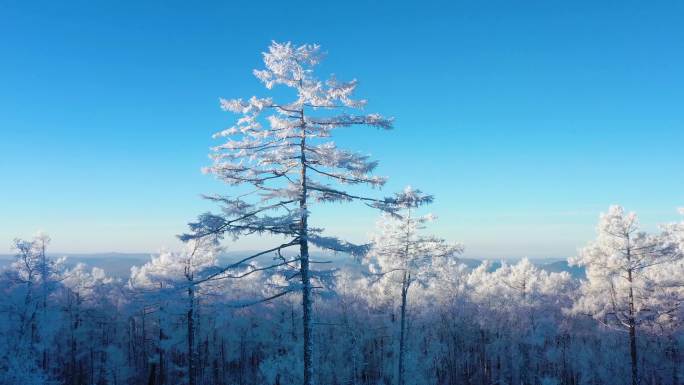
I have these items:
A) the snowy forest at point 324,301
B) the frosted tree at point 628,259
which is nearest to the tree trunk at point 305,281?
Result: the snowy forest at point 324,301

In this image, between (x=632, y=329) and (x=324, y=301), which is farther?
(x=324, y=301)

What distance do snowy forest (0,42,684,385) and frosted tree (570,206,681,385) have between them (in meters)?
0.08

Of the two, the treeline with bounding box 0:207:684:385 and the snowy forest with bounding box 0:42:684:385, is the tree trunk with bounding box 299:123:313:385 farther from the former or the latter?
the treeline with bounding box 0:207:684:385

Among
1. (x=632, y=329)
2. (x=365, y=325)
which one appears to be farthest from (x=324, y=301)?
(x=632, y=329)

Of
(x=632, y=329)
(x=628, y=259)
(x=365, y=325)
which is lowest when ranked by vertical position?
(x=365, y=325)

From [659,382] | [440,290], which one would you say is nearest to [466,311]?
[440,290]

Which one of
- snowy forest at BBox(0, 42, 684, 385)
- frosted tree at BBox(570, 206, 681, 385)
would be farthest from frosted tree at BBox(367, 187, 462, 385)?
frosted tree at BBox(570, 206, 681, 385)

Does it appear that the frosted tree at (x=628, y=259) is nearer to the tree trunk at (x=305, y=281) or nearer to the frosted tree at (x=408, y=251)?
the frosted tree at (x=408, y=251)

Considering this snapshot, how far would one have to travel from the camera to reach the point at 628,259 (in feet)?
73.3

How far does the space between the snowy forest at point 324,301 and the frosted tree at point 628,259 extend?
0.26 feet

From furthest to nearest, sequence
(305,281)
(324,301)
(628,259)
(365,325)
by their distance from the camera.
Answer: (365,325) → (324,301) → (628,259) → (305,281)

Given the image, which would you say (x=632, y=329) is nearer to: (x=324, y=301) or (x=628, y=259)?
(x=628, y=259)

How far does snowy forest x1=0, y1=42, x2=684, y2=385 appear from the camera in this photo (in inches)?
463

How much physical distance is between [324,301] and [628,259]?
24065 millimetres
